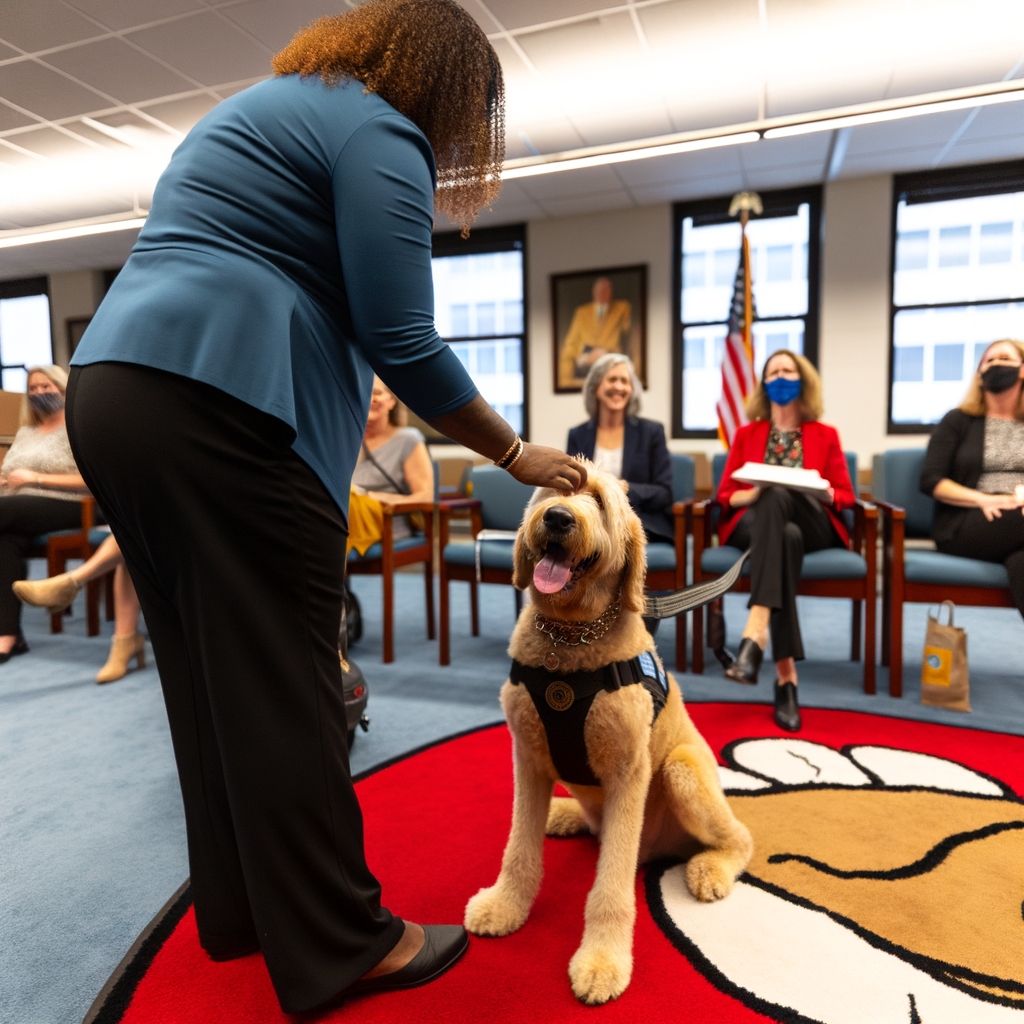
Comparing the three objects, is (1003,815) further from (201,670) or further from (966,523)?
(201,670)

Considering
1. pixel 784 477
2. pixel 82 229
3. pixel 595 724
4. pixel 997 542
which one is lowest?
pixel 595 724

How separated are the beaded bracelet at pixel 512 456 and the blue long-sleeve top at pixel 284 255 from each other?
0.62 ft

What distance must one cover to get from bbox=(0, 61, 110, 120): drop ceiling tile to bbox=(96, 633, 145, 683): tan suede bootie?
3.69m

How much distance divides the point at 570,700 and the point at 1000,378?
9.02 ft

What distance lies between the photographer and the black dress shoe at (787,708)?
2367mm

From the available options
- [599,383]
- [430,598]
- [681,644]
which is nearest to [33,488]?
[430,598]

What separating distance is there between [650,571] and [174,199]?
2324 millimetres

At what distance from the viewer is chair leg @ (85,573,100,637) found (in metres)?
3.78

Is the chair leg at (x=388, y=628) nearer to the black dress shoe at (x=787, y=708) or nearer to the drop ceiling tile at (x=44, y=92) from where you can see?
the black dress shoe at (x=787, y=708)

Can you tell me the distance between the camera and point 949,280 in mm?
5711

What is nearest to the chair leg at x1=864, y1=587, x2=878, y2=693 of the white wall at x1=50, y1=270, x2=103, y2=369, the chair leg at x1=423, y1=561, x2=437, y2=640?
the chair leg at x1=423, y1=561, x2=437, y2=640

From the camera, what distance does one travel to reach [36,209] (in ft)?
21.6

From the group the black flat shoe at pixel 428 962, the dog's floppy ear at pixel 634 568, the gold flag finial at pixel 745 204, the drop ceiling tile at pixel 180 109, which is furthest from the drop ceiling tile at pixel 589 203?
the black flat shoe at pixel 428 962

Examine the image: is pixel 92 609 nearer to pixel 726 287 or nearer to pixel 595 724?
pixel 595 724
